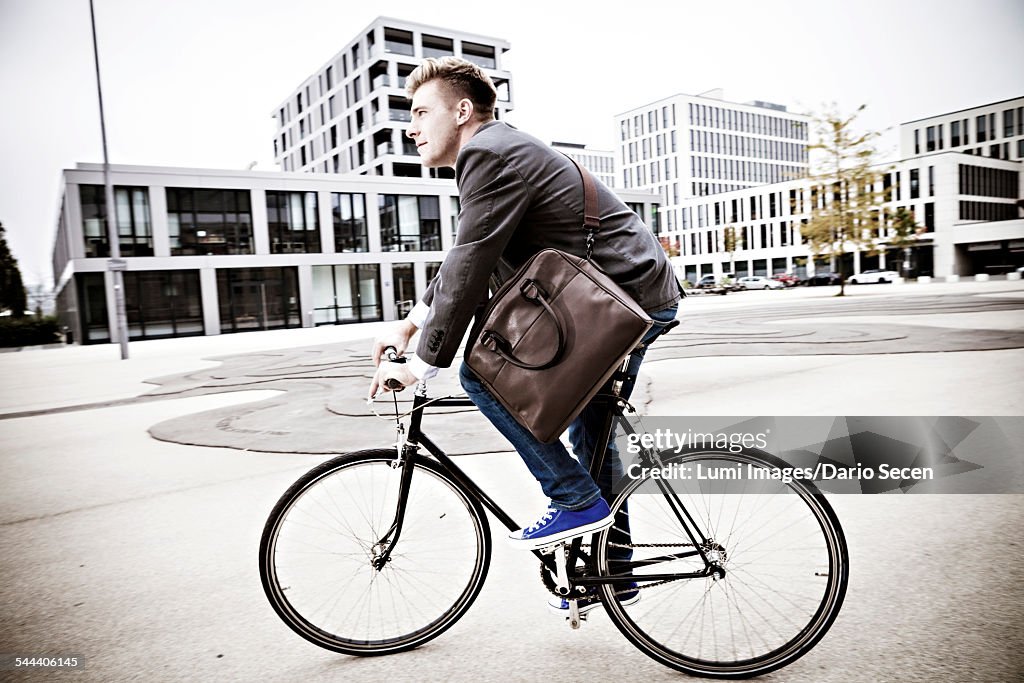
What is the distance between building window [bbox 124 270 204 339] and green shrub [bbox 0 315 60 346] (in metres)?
5.47

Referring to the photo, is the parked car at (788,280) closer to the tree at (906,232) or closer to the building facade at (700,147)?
the tree at (906,232)

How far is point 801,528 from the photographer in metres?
2.21

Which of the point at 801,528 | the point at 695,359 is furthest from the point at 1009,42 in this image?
the point at 695,359

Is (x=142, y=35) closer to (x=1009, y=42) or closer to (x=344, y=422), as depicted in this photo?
(x=344, y=422)

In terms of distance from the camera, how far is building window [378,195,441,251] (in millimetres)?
42219

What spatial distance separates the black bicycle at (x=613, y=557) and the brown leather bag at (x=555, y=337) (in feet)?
1.15

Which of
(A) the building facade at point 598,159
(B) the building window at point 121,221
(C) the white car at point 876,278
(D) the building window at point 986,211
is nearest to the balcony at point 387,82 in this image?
(B) the building window at point 121,221

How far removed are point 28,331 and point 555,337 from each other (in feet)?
135

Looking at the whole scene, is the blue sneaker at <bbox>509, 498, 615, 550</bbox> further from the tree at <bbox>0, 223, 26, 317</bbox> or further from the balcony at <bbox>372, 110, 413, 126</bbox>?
the tree at <bbox>0, 223, 26, 317</bbox>

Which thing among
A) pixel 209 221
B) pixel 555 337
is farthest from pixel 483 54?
pixel 555 337

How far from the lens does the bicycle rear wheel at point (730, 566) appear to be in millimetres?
2172

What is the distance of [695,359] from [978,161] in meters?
77.9

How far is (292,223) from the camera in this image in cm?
3897

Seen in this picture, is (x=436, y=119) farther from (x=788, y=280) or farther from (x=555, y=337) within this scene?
(x=788, y=280)
